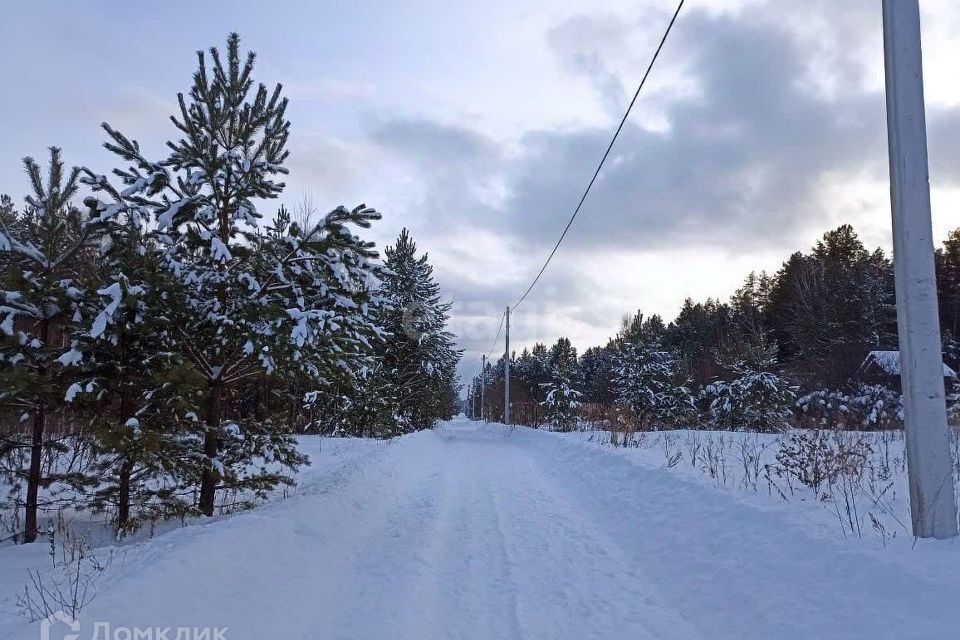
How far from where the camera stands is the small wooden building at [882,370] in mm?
18406

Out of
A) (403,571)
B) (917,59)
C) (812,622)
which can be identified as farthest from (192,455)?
(917,59)

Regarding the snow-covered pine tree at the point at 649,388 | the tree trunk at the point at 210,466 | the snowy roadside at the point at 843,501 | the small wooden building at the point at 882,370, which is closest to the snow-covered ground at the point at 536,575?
the snowy roadside at the point at 843,501

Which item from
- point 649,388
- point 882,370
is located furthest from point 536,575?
point 649,388

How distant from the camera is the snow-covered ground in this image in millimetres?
3270

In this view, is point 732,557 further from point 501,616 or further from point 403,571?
point 403,571

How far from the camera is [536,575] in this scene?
471 cm

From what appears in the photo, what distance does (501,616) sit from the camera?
385 cm

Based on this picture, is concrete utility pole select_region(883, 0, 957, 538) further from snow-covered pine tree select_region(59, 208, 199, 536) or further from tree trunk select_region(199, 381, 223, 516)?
tree trunk select_region(199, 381, 223, 516)

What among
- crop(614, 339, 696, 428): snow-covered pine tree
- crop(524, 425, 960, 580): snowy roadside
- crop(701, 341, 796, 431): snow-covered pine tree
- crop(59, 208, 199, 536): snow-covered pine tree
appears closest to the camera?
crop(524, 425, 960, 580): snowy roadside

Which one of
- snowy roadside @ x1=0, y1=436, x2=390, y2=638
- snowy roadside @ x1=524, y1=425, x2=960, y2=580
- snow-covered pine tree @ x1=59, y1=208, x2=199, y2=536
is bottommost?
snowy roadside @ x1=0, y1=436, x2=390, y2=638

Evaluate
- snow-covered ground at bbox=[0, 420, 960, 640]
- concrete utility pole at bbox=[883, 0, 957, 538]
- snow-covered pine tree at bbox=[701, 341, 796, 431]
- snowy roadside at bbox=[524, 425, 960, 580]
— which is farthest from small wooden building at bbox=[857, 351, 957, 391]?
concrete utility pole at bbox=[883, 0, 957, 538]

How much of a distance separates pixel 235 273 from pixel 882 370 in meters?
23.8

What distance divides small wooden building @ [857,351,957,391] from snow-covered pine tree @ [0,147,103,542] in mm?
22400

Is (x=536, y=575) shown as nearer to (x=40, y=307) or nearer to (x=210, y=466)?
(x=210, y=466)
